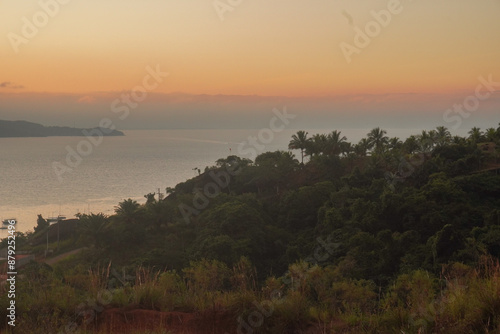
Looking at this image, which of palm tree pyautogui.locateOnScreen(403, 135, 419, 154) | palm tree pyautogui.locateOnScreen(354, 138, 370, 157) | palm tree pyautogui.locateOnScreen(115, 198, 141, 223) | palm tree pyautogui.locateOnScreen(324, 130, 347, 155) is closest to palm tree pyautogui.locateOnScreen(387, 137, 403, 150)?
palm tree pyautogui.locateOnScreen(354, 138, 370, 157)

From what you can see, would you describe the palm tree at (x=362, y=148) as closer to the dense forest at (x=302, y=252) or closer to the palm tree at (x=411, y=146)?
the dense forest at (x=302, y=252)

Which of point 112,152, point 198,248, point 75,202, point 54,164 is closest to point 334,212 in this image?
point 198,248

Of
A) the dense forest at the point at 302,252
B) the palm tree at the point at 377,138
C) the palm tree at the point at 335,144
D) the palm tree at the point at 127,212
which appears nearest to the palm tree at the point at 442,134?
the dense forest at the point at 302,252

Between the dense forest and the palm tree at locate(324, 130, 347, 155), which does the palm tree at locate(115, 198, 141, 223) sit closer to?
the dense forest

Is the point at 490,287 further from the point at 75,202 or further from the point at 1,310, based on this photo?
the point at 75,202

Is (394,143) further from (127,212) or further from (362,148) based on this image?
(127,212)

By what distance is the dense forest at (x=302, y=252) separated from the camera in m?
5.50

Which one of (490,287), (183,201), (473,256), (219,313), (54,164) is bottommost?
(473,256)

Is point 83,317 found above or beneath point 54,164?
beneath

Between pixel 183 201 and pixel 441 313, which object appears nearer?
pixel 441 313

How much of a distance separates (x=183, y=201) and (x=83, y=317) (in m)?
38.7

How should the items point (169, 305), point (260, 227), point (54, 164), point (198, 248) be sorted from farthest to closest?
point (54, 164)
point (260, 227)
point (198, 248)
point (169, 305)

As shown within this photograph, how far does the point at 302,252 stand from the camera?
99.7ft

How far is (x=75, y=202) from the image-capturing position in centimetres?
8162
